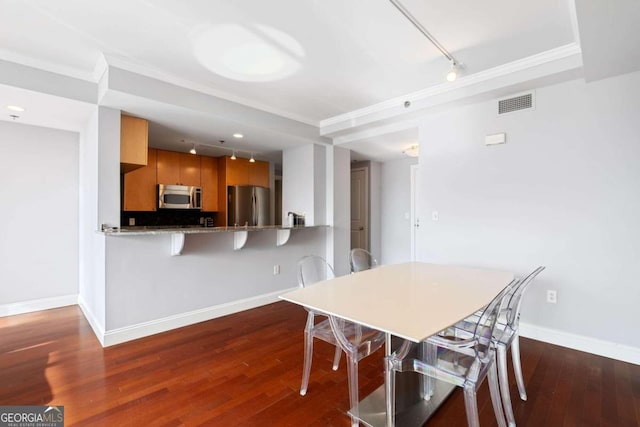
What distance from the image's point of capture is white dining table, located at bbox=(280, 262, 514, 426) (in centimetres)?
130

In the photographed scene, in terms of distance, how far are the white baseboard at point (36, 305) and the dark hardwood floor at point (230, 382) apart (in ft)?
2.21

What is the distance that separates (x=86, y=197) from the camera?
3.38 metres

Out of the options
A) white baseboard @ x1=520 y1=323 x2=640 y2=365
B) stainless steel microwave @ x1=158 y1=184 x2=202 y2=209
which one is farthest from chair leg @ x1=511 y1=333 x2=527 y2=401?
stainless steel microwave @ x1=158 y1=184 x2=202 y2=209

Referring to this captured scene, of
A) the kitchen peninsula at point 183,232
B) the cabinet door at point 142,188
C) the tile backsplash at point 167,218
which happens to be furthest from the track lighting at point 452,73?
the tile backsplash at point 167,218

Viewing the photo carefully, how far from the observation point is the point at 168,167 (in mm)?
4531

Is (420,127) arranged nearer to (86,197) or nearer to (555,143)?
(555,143)

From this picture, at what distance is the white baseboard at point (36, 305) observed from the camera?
11.2 ft

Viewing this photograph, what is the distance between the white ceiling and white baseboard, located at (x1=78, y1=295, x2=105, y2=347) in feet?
6.89

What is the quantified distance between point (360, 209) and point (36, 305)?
503 centimetres

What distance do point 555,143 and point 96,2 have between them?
3.66 metres

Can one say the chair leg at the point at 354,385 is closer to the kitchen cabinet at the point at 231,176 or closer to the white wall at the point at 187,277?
the white wall at the point at 187,277

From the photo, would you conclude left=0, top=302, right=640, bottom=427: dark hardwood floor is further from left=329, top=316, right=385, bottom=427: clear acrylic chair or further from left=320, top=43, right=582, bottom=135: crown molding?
left=320, top=43, right=582, bottom=135: crown molding

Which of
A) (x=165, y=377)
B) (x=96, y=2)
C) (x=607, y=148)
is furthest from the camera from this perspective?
(x=607, y=148)

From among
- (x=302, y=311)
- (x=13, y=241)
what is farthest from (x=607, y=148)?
(x=13, y=241)
